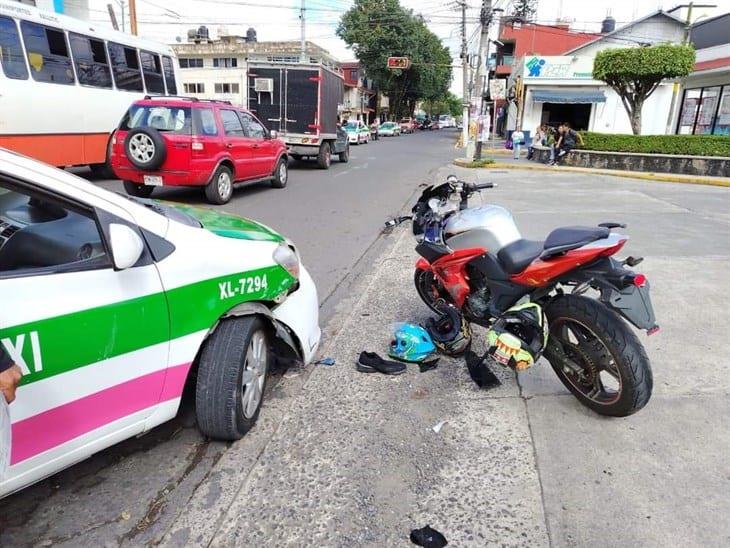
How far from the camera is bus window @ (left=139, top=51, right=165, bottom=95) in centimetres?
1361

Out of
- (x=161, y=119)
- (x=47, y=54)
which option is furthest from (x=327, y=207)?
(x=47, y=54)

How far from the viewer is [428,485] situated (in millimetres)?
2627

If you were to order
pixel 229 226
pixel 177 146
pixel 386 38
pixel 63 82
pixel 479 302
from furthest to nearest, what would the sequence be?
1. pixel 386 38
2. pixel 63 82
3. pixel 177 146
4. pixel 479 302
5. pixel 229 226

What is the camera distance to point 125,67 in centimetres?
1291

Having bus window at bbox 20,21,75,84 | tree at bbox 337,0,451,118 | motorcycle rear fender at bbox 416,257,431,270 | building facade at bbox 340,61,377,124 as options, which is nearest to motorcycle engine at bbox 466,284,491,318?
motorcycle rear fender at bbox 416,257,431,270

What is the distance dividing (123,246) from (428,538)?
1.74 m

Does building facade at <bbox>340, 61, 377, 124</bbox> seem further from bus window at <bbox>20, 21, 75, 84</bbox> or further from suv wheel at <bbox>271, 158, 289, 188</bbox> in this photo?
bus window at <bbox>20, 21, 75, 84</bbox>

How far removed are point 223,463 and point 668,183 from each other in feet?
54.2

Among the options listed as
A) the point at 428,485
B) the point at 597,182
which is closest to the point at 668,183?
the point at 597,182

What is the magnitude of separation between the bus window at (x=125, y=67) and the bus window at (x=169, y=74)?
49.2 inches

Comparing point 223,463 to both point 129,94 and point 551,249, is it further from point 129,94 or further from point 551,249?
point 129,94

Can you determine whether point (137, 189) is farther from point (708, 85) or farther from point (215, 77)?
point (215, 77)

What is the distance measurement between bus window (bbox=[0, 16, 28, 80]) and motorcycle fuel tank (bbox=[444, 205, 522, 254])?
9795 mm

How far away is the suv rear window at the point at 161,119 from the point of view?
932cm
